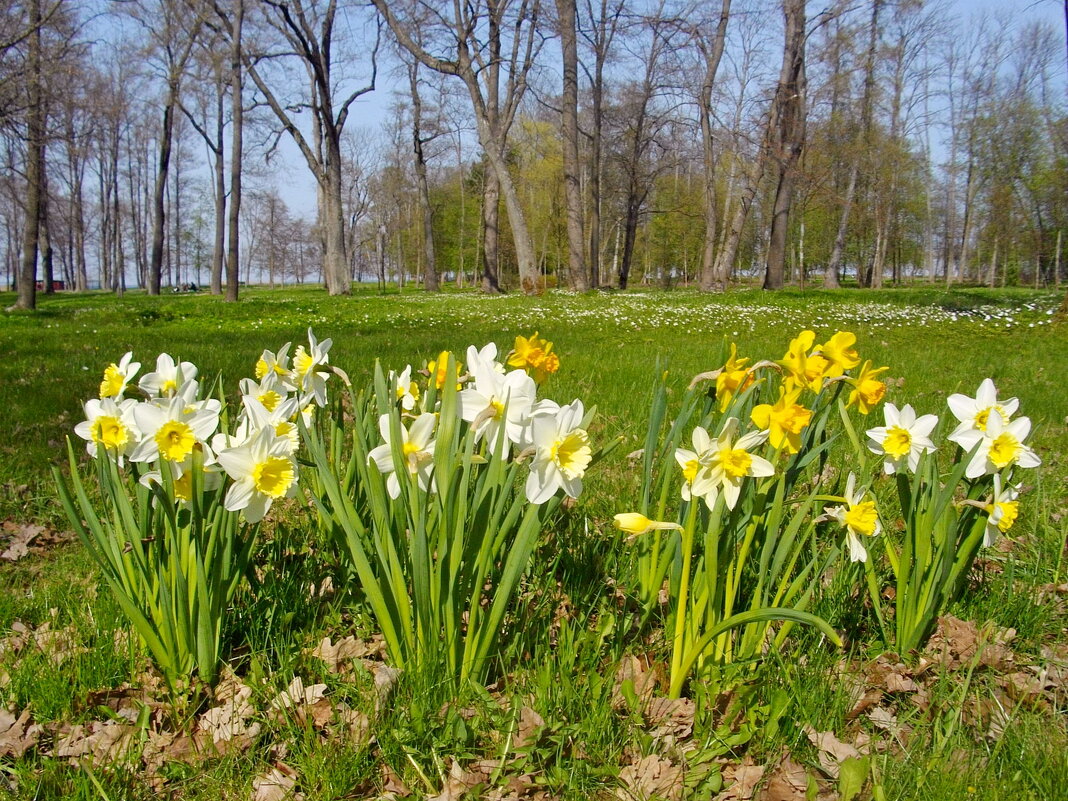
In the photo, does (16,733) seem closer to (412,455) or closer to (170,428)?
(170,428)

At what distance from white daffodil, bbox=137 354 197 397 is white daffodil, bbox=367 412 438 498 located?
0.47 metres

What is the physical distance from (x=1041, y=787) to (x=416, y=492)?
1287 millimetres

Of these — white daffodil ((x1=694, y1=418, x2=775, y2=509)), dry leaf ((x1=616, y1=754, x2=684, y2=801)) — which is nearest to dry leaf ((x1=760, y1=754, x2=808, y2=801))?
dry leaf ((x1=616, y1=754, x2=684, y2=801))

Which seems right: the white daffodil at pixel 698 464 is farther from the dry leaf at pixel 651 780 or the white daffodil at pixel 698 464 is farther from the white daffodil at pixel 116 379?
the white daffodil at pixel 116 379

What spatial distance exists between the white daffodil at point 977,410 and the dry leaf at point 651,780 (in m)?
0.96

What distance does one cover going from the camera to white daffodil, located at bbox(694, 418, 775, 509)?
123cm

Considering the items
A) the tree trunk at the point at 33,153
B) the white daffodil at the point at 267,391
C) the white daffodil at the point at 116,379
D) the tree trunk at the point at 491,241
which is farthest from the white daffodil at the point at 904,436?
the tree trunk at the point at 491,241

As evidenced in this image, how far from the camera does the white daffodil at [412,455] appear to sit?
1.32 meters

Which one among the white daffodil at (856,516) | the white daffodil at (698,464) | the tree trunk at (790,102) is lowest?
the white daffodil at (856,516)

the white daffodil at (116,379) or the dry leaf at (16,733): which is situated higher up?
the white daffodil at (116,379)

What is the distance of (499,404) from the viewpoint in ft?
4.41

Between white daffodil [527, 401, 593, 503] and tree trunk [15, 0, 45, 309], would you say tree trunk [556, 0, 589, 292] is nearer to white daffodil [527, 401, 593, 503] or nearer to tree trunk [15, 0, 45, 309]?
tree trunk [15, 0, 45, 309]

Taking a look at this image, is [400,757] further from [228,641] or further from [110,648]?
Answer: [110,648]

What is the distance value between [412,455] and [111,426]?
60 cm
